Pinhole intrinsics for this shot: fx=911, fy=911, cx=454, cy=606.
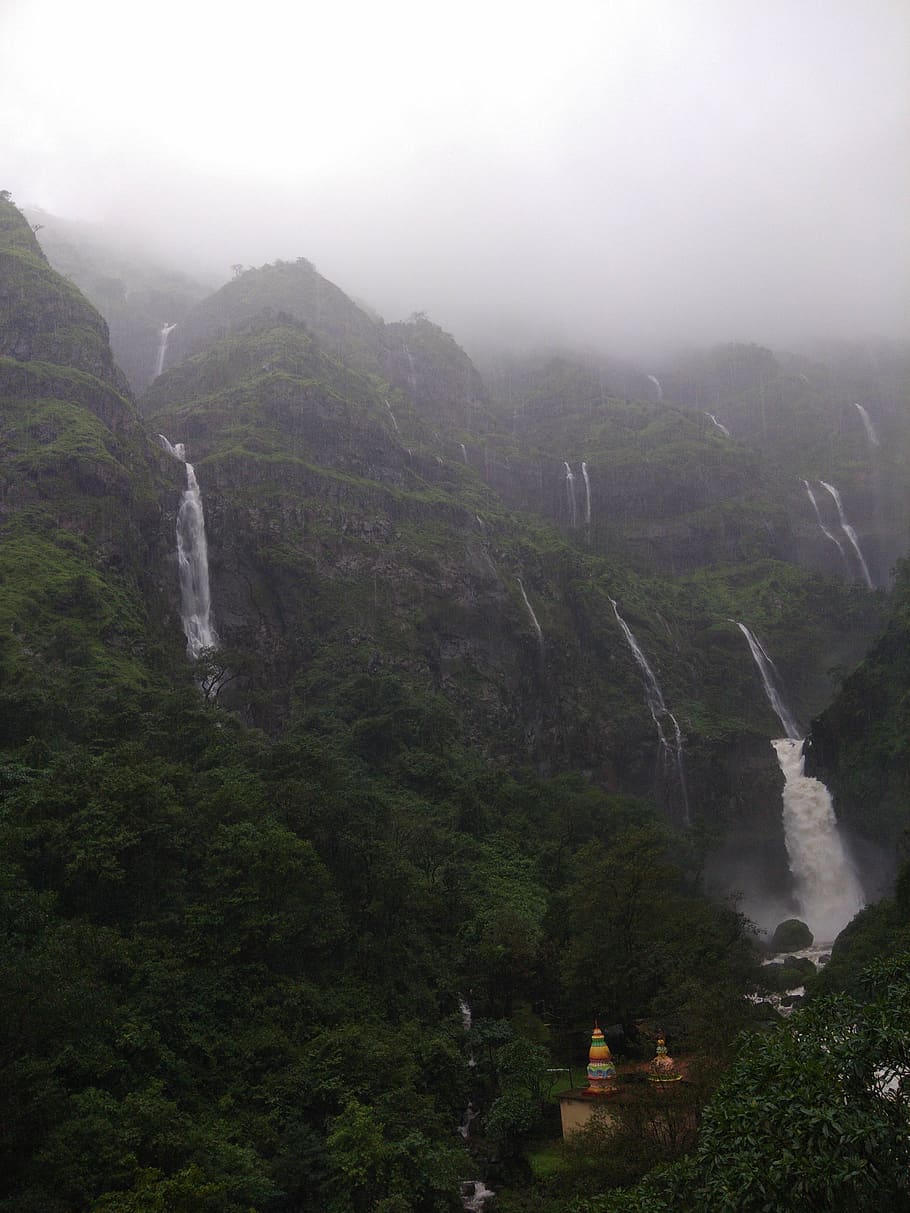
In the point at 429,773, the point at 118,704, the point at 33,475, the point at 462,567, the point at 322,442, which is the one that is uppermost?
the point at 322,442

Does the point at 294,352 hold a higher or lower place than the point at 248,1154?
higher

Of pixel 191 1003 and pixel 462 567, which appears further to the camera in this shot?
pixel 462 567

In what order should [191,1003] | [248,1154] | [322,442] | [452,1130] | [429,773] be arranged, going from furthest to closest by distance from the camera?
[322,442] < [429,773] < [452,1130] < [191,1003] < [248,1154]

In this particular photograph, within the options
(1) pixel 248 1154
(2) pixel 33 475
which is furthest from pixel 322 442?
(1) pixel 248 1154

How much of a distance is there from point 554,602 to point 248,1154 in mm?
60009

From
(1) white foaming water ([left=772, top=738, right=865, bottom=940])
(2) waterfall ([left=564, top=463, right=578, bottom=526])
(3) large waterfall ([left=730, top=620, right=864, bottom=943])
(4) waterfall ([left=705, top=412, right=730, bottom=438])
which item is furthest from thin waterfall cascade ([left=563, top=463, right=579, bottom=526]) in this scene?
(1) white foaming water ([left=772, top=738, right=865, bottom=940])

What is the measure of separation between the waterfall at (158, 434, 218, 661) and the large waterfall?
134 feet

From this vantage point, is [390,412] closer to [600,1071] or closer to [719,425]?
[719,425]

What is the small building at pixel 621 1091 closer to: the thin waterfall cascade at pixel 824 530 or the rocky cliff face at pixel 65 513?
the rocky cliff face at pixel 65 513

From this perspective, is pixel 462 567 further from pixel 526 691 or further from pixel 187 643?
pixel 187 643

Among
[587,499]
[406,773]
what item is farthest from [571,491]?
[406,773]

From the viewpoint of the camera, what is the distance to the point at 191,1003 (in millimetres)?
23141

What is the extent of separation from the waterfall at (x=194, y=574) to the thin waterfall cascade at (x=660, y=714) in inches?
1312

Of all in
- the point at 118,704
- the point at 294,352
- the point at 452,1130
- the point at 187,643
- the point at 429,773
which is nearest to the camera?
the point at 452,1130
